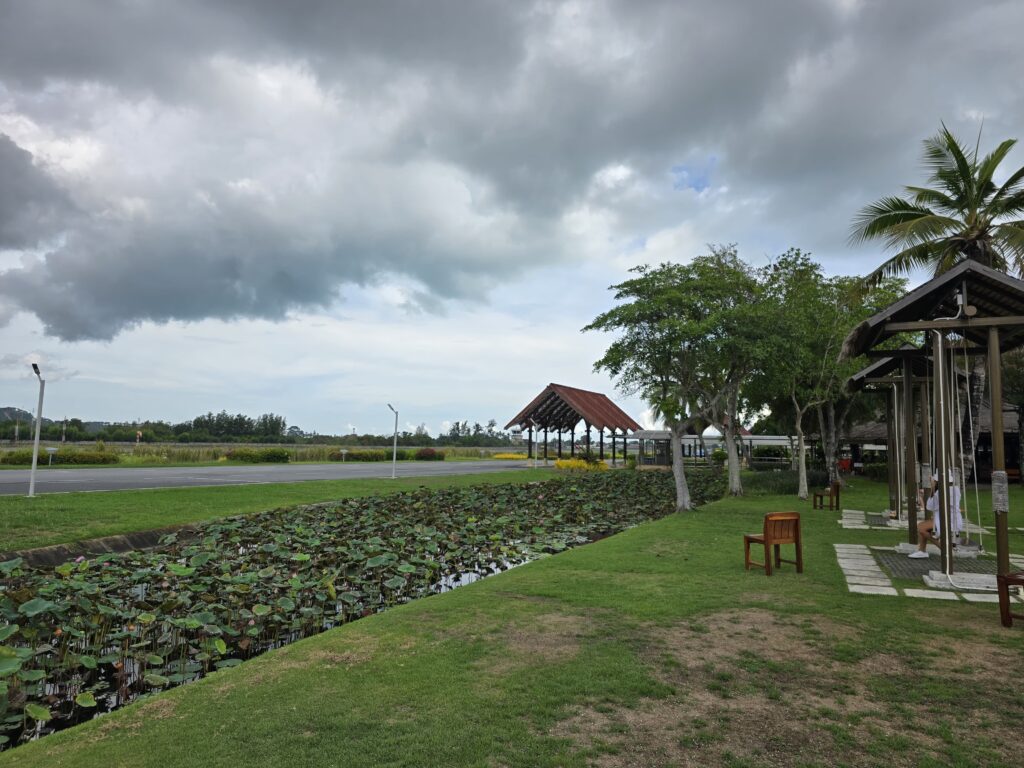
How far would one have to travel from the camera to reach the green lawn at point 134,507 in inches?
418

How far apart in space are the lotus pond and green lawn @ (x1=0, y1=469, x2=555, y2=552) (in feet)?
3.49

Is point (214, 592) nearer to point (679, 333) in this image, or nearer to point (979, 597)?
point (979, 597)

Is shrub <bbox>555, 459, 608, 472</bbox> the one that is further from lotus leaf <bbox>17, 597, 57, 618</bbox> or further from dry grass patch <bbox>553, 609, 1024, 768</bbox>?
lotus leaf <bbox>17, 597, 57, 618</bbox>

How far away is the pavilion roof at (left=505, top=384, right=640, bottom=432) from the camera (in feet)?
117

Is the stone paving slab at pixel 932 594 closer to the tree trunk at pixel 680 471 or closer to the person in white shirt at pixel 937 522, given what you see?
the person in white shirt at pixel 937 522

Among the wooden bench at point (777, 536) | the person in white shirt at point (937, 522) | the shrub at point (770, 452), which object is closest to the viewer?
the person in white shirt at point (937, 522)

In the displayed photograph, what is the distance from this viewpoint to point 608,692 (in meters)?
4.32

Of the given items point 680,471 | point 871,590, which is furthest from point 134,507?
point 871,590

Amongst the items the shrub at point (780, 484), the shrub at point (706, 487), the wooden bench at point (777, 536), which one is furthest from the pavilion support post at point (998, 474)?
the shrub at point (780, 484)

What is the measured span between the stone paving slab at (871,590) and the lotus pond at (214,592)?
5011mm

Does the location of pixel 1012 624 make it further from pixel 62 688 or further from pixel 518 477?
pixel 518 477

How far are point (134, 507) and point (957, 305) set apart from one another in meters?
15.0

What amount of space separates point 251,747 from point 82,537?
8672 mm

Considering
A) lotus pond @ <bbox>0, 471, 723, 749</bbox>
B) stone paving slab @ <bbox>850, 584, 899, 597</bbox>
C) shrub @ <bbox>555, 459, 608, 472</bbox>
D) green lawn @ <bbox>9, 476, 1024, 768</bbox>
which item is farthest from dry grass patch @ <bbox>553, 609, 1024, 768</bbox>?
shrub @ <bbox>555, 459, 608, 472</bbox>
